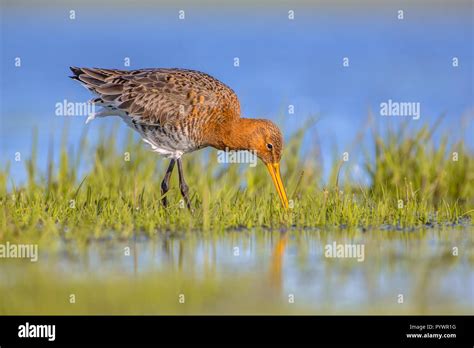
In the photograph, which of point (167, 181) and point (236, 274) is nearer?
point (236, 274)

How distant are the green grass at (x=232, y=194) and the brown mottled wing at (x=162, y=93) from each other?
3.65ft

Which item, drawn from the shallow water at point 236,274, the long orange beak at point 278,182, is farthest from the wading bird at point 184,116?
the shallow water at point 236,274

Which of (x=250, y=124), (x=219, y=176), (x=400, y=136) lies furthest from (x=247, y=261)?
(x=400, y=136)

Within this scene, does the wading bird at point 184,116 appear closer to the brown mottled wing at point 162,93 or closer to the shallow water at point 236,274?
the brown mottled wing at point 162,93

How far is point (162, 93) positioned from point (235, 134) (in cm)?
137

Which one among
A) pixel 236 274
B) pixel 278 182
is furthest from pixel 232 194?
pixel 236 274

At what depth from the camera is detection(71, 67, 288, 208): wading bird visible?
1278cm

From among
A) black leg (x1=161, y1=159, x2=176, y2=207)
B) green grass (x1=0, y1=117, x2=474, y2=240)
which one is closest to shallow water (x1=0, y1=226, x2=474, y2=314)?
green grass (x1=0, y1=117, x2=474, y2=240)

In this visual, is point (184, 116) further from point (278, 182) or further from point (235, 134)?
point (278, 182)

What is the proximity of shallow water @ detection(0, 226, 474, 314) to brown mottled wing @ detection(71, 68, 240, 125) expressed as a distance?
114 inches

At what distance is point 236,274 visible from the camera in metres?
8.62

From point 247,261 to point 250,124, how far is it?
13.6 ft

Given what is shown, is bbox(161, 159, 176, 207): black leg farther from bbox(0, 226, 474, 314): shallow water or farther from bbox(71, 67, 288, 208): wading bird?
bbox(0, 226, 474, 314): shallow water

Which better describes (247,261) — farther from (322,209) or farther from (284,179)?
(284,179)
